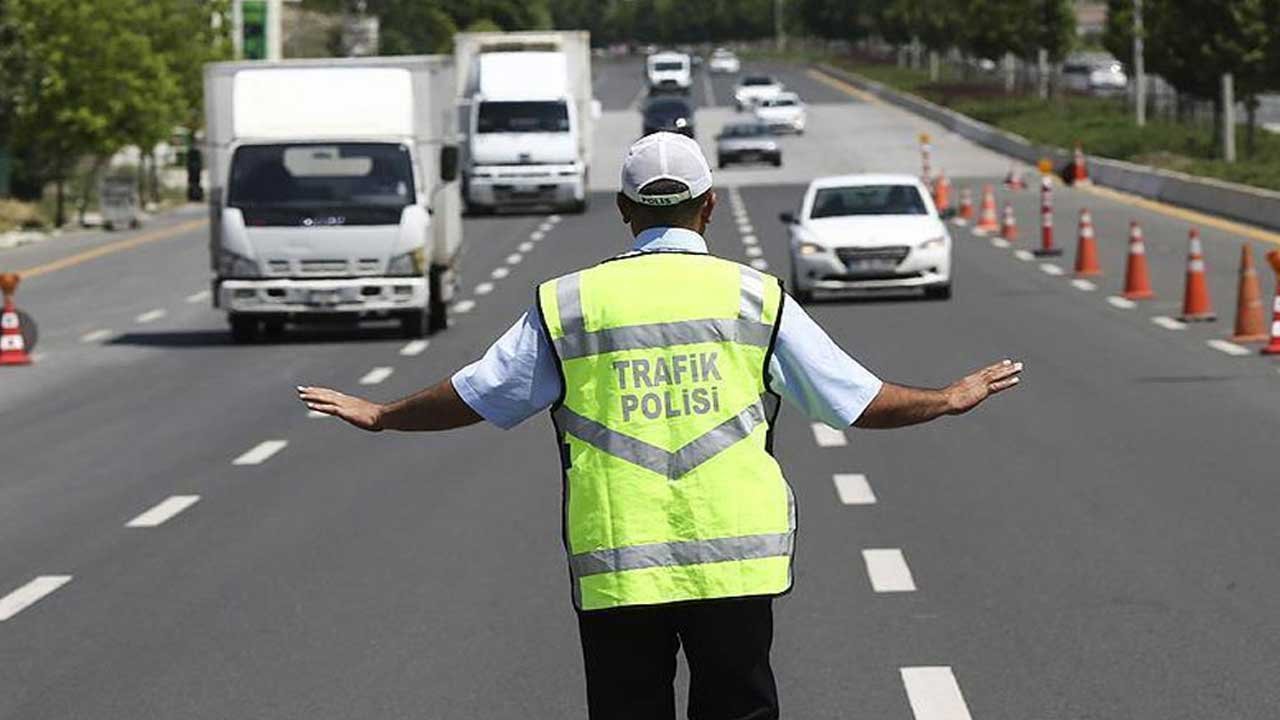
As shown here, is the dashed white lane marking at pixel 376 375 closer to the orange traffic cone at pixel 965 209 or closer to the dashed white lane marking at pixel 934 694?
the dashed white lane marking at pixel 934 694

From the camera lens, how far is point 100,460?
56.4 feet

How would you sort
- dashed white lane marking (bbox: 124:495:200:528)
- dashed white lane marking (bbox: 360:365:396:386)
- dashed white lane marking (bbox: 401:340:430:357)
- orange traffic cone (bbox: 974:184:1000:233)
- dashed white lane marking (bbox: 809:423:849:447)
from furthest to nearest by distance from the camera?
orange traffic cone (bbox: 974:184:1000:233)
dashed white lane marking (bbox: 401:340:430:357)
dashed white lane marking (bbox: 360:365:396:386)
dashed white lane marking (bbox: 809:423:849:447)
dashed white lane marking (bbox: 124:495:200:528)

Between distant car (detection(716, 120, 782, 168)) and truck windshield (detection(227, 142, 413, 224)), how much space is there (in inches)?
1822

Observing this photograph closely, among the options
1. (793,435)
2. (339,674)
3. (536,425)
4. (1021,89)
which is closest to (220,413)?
(536,425)

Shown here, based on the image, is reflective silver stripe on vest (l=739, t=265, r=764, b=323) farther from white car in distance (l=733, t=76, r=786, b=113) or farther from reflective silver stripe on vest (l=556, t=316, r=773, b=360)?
white car in distance (l=733, t=76, r=786, b=113)

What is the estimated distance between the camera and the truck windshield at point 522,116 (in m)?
53.0

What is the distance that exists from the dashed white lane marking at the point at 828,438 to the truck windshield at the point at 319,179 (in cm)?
924

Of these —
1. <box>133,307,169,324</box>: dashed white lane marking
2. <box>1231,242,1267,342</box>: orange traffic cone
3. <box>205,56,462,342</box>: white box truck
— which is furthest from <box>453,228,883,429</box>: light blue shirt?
<box>133,307,169,324</box>: dashed white lane marking

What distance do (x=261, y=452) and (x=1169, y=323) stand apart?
11179 millimetres

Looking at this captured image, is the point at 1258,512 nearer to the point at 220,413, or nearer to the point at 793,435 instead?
the point at 793,435

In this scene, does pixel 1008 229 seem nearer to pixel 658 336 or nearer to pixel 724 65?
pixel 658 336

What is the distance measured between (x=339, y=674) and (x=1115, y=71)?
5055 inches

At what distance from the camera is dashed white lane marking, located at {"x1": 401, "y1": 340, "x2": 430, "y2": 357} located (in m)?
25.5

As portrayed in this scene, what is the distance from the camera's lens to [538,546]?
1281cm
